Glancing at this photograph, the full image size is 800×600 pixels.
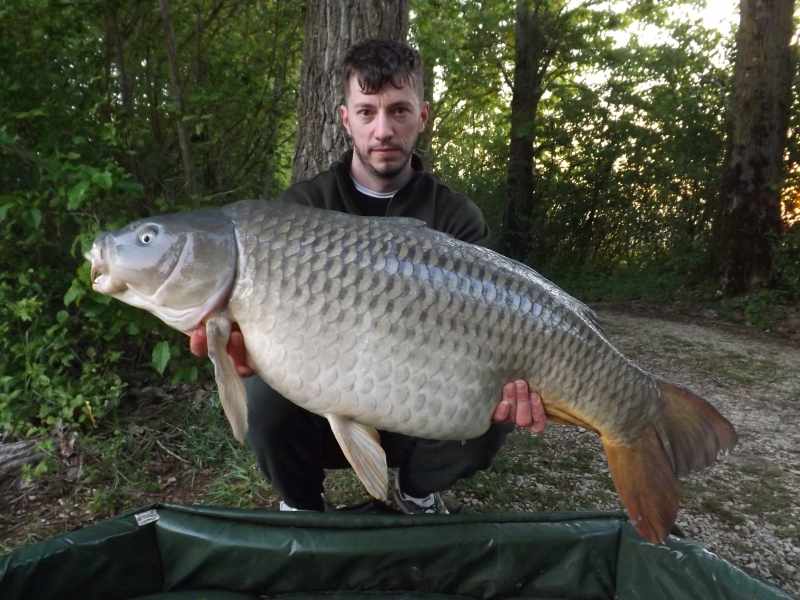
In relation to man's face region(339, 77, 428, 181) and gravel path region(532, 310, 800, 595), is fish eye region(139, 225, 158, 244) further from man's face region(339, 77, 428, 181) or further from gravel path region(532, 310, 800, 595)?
gravel path region(532, 310, 800, 595)

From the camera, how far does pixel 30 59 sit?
7.07 feet

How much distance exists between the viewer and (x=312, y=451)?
1550 mm

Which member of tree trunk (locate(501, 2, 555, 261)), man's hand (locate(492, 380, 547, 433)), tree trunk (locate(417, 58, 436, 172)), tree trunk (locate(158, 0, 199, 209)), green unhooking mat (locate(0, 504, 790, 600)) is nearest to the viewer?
man's hand (locate(492, 380, 547, 433))

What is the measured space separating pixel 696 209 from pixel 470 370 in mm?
5562

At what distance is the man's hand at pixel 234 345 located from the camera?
3.67ft

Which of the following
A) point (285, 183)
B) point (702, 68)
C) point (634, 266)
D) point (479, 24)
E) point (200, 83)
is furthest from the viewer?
point (479, 24)

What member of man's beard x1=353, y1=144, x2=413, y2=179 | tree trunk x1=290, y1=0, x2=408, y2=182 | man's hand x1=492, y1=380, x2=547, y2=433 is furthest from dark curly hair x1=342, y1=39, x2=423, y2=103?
man's hand x1=492, y1=380, x2=547, y2=433

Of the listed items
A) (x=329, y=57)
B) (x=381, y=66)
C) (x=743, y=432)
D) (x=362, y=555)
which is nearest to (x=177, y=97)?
(x=329, y=57)

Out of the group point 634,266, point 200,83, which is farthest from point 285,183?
point 634,266

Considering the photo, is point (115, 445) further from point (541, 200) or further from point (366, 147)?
point (541, 200)

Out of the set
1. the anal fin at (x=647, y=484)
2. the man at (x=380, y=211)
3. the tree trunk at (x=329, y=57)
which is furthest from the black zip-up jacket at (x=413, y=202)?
the anal fin at (x=647, y=484)

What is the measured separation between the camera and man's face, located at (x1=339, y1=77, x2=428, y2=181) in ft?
5.23

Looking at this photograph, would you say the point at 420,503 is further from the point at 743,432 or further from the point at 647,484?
the point at 743,432

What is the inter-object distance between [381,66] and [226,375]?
0.93m
